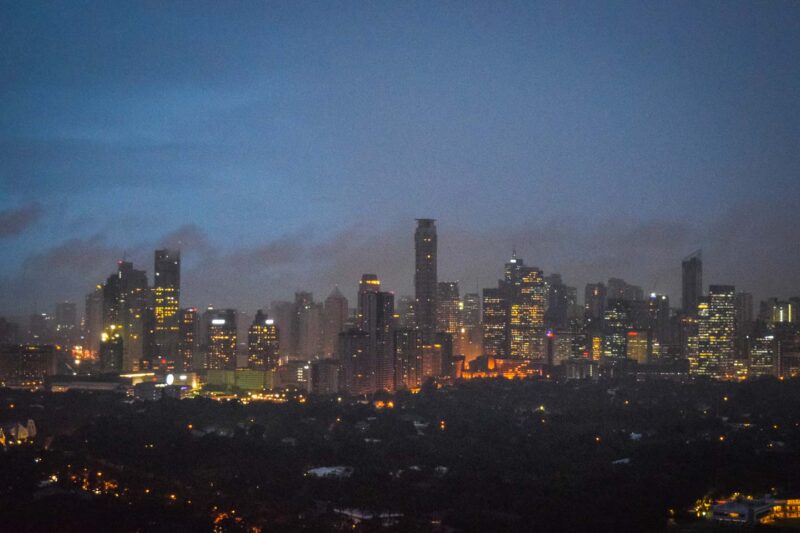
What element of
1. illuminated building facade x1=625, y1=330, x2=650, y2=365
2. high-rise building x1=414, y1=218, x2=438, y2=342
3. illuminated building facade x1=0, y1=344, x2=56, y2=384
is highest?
high-rise building x1=414, y1=218, x2=438, y2=342

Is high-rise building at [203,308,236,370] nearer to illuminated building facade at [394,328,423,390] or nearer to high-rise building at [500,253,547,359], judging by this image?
illuminated building facade at [394,328,423,390]

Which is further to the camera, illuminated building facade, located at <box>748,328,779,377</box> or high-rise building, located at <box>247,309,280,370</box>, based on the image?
illuminated building facade, located at <box>748,328,779,377</box>

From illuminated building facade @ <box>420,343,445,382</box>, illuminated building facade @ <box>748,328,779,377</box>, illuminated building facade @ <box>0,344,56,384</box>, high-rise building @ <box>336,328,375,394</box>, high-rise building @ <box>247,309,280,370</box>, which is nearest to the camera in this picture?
illuminated building facade @ <box>0,344,56,384</box>

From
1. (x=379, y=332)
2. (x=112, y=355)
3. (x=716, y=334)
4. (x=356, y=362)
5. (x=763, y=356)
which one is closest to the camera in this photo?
(x=356, y=362)

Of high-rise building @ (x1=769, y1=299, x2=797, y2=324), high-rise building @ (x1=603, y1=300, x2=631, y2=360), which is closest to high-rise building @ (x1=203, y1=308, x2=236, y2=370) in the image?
high-rise building @ (x1=603, y1=300, x2=631, y2=360)

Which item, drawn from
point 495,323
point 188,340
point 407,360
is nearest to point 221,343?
point 188,340

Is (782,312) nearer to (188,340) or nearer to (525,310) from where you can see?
(525,310)

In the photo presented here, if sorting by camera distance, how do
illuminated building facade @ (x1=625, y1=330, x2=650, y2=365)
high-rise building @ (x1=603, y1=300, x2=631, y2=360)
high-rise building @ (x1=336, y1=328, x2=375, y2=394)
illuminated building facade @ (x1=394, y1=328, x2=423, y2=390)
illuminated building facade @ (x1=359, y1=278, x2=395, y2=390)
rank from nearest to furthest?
high-rise building @ (x1=336, y1=328, x2=375, y2=394), illuminated building facade @ (x1=359, y1=278, x2=395, y2=390), illuminated building facade @ (x1=394, y1=328, x2=423, y2=390), high-rise building @ (x1=603, y1=300, x2=631, y2=360), illuminated building facade @ (x1=625, y1=330, x2=650, y2=365)

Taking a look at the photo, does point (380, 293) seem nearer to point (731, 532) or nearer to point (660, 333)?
point (660, 333)
